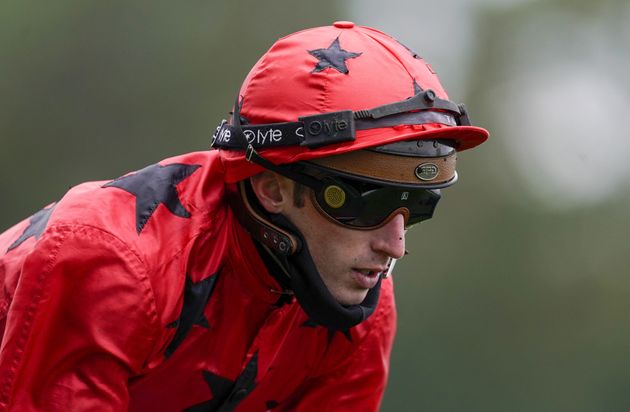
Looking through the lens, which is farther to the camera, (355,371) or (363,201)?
(355,371)

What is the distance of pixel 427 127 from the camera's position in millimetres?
2406

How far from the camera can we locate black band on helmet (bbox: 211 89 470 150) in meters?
2.35

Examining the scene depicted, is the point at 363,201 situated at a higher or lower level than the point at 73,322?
higher

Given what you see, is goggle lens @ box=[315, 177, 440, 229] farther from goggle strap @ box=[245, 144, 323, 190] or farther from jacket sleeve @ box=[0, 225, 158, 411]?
jacket sleeve @ box=[0, 225, 158, 411]

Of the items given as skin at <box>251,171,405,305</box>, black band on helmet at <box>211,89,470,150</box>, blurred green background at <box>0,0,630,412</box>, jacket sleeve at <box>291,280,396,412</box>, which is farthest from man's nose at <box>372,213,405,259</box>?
blurred green background at <box>0,0,630,412</box>

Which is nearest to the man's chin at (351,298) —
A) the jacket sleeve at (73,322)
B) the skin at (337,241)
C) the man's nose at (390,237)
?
the skin at (337,241)

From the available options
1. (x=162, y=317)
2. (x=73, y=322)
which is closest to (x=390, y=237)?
(x=162, y=317)

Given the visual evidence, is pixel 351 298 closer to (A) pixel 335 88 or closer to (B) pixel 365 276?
(B) pixel 365 276

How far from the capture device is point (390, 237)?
2480 mm

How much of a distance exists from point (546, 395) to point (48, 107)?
3.10 meters

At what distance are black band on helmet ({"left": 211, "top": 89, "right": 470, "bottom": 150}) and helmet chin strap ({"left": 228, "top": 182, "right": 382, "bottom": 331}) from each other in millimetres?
176

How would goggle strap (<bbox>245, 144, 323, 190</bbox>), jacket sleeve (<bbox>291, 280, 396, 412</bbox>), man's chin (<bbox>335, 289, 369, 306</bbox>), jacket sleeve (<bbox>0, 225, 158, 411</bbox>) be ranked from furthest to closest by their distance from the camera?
jacket sleeve (<bbox>291, 280, 396, 412</bbox>) < man's chin (<bbox>335, 289, 369, 306</bbox>) < goggle strap (<bbox>245, 144, 323, 190</bbox>) < jacket sleeve (<bbox>0, 225, 158, 411</bbox>)

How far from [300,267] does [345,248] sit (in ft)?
0.41

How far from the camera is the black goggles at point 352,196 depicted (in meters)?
2.42
